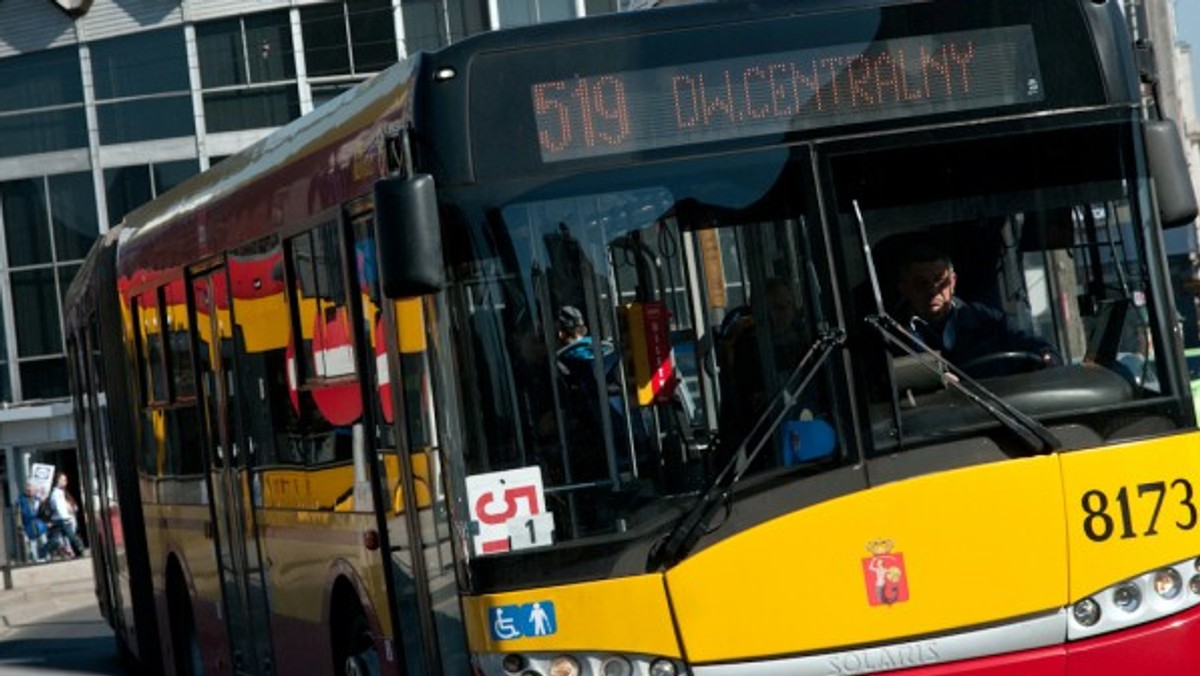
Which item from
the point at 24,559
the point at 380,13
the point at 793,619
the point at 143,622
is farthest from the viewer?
the point at 380,13

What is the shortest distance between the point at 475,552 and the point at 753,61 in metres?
1.71

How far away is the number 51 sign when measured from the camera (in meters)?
7.73

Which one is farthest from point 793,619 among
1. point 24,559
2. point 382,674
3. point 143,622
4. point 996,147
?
point 24,559

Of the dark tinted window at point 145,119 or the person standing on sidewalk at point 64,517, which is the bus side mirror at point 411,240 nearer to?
the person standing on sidewalk at point 64,517

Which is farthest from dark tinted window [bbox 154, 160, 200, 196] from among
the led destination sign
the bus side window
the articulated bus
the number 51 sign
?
the number 51 sign

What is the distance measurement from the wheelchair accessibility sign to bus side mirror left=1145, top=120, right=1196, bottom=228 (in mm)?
2240

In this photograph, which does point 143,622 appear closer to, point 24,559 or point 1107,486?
point 1107,486

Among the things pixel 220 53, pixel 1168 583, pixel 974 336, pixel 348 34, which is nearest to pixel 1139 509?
pixel 1168 583

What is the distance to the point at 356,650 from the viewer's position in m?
10.4

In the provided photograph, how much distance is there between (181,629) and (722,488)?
8.38 metres

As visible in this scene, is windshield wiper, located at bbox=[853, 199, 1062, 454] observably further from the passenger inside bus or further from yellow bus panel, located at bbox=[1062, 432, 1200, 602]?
the passenger inside bus

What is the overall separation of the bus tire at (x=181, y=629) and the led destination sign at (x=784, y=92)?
7724 millimetres

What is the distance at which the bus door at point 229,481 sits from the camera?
475 inches

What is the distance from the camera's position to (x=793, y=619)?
25.1 ft
